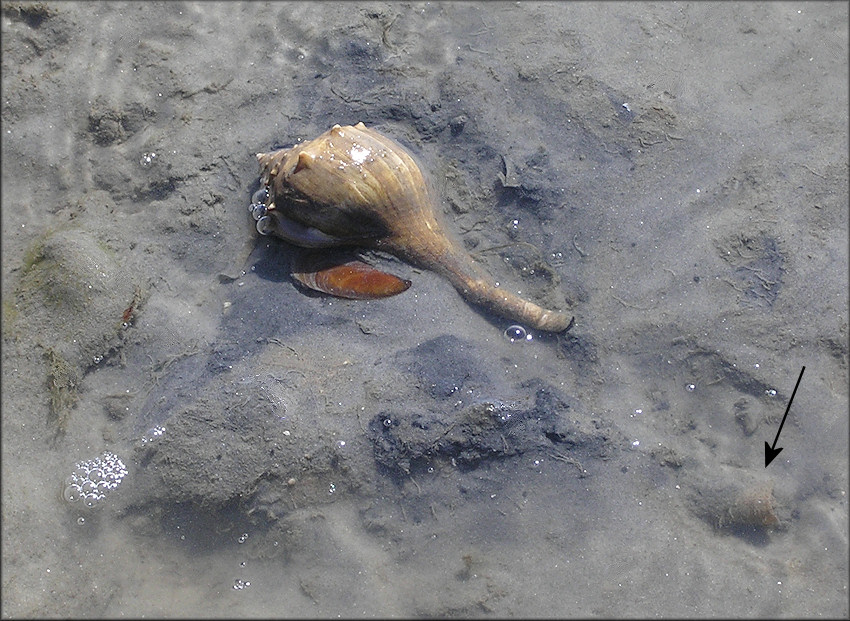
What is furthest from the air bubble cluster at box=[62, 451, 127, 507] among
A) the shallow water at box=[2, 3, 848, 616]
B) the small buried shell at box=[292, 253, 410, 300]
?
the small buried shell at box=[292, 253, 410, 300]

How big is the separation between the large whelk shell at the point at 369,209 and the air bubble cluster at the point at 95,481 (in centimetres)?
167

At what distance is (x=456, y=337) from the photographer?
377 cm

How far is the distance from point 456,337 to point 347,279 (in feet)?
2.52

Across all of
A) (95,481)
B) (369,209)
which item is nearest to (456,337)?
(369,209)

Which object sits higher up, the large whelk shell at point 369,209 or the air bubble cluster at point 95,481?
the large whelk shell at point 369,209

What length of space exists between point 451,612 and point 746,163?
3.33 metres

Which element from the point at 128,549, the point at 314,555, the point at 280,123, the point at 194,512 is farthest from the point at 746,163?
the point at 128,549

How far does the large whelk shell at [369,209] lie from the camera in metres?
3.75

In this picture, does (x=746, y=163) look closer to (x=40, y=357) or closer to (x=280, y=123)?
(x=280, y=123)

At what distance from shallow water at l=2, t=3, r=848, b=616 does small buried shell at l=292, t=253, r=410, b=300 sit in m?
0.08

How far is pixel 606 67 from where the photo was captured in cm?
447

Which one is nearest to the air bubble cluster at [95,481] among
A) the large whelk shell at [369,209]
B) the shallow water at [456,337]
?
the shallow water at [456,337]

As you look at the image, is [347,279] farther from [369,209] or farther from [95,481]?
[95,481]

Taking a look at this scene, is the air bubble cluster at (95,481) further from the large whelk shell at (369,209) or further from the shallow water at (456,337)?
the large whelk shell at (369,209)
